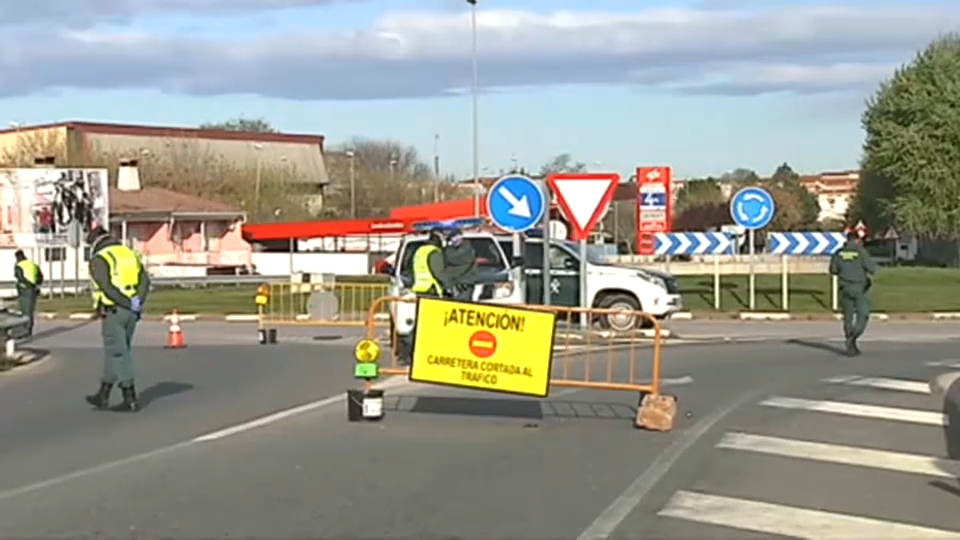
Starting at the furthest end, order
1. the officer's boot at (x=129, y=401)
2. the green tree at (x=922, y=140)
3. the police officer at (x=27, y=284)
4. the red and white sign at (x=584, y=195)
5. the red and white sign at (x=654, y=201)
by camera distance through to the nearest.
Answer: the green tree at (x=922, y=140)
the red and white sign at (x=654, y=201)
the police officer at (x=27, y=284)
the red and white sign at (x=584, y=195)
the officer's boot at (x=129, y=401)

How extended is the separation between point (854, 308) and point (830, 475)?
439 inches

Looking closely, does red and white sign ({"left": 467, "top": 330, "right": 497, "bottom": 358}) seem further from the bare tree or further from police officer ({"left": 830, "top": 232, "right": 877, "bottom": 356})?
the bare tree

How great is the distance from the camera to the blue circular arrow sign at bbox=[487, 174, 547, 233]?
21.9 m

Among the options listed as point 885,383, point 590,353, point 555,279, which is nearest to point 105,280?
point 590,353

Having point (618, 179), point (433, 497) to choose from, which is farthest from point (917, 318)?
point (433, 497)

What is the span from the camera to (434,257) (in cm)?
1881

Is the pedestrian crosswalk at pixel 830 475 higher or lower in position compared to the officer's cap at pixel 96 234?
lower

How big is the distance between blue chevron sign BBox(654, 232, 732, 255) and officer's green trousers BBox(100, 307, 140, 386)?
2341 centimetres

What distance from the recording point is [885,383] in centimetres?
1766

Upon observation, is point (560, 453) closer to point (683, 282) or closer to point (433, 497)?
point (433, 497)

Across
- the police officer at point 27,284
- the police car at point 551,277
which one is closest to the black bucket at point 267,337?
the police car at point 551,277

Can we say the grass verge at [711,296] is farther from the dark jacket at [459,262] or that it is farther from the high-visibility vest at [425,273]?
the high-visibility vest at [425,273]

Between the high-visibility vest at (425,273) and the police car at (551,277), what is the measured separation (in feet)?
11.1

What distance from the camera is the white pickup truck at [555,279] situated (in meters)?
23.6
